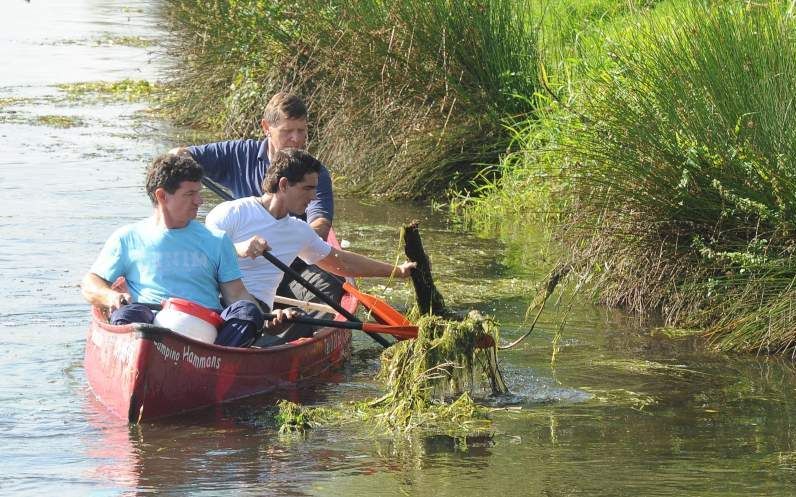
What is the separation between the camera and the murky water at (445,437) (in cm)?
635

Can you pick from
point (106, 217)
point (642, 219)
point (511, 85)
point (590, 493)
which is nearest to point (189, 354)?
point (590, 493)

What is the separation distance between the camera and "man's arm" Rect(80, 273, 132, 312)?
24.1ft

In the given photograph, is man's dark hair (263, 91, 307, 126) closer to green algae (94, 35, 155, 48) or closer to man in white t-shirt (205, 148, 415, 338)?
man in white t-shirt (205, 148, 415, 338)

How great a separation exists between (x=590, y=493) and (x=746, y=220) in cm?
344

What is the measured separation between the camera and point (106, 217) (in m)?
13.2

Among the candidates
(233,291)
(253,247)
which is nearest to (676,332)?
(253,247)

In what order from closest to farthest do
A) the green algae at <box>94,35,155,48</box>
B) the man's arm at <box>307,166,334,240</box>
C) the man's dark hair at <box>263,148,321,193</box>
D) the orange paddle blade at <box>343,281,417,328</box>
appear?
the man's dark hair at <box>263,148,321,193</box> < the orange paddle blade at <box>343,281,417,328</box> < the man's arm at <box>307,166,334,240</box> < the green algae at <box>94,35,155,48</box>

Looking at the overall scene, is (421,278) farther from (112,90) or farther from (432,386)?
(112,90)

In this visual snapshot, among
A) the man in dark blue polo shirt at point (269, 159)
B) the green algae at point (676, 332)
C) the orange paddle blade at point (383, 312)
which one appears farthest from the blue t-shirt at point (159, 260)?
the green algae at point (676, 332)

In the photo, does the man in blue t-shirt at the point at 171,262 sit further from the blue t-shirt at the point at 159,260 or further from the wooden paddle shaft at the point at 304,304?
the wooden paddle shaft at the point at 304,304

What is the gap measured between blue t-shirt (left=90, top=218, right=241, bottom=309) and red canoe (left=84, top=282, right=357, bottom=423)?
0.96 feet

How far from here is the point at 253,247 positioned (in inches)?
312

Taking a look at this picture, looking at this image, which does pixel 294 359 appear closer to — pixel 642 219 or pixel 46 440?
pixel 46 440

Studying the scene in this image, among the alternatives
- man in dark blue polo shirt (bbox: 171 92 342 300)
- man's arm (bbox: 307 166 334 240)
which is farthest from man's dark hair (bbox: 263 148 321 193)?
man's arm (bbox: 307 166 334 240)
